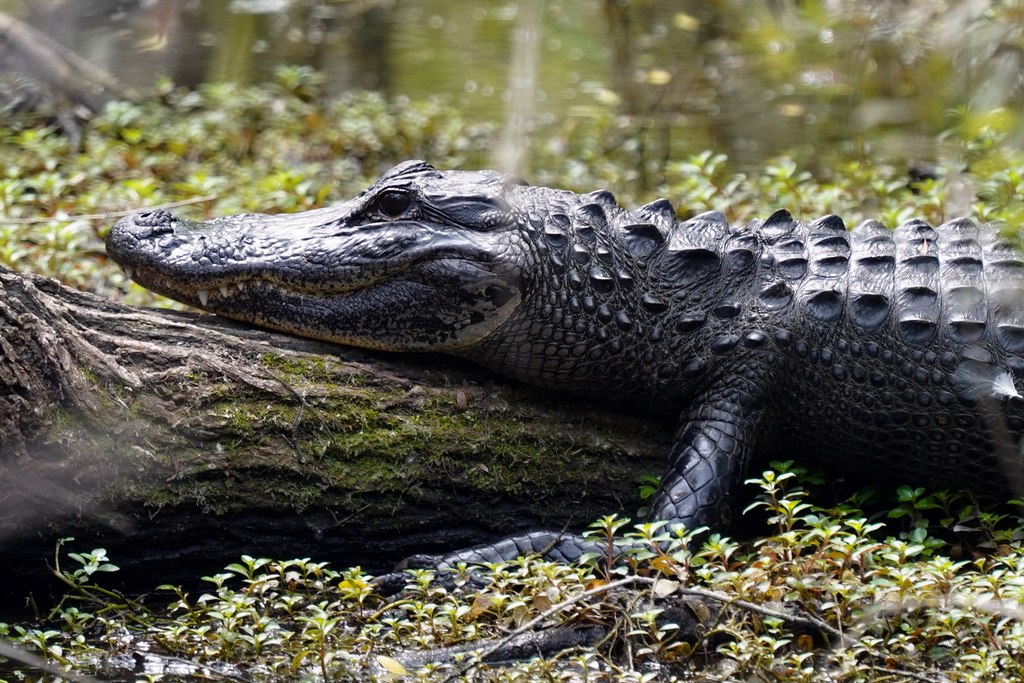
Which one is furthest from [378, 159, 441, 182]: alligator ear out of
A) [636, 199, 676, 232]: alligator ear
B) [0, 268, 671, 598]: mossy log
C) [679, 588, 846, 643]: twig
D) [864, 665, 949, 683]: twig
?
[864, 665, 949, 683]: twig

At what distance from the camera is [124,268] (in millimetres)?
4410

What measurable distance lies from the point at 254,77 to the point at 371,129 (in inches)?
102

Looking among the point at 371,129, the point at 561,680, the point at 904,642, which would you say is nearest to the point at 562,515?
the point at 561,680

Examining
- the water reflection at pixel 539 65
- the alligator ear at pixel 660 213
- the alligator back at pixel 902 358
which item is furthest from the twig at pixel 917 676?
the water reflection at pixel 539 65

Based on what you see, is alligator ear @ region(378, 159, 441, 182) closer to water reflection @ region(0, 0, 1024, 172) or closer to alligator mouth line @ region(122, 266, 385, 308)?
alligator mouth line @ region(122, 266, 385, 308)

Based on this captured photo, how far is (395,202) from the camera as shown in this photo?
439 centimetres

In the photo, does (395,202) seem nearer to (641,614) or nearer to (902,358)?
(641,614)

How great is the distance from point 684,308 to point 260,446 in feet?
5.36

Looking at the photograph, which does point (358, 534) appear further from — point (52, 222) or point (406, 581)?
point (52, 222)

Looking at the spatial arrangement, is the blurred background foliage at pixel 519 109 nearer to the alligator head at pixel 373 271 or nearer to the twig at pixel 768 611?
the alligator head at pixel 373 271

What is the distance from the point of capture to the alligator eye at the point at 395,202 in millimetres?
4395

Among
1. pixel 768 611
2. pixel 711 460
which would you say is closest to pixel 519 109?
pixel 768 611

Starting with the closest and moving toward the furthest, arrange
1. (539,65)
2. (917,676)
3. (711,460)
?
(917,676)
(711,460)
(539,65)

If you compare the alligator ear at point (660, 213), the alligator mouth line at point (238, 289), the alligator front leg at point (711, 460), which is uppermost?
the alligator ear at point (660, 213)
